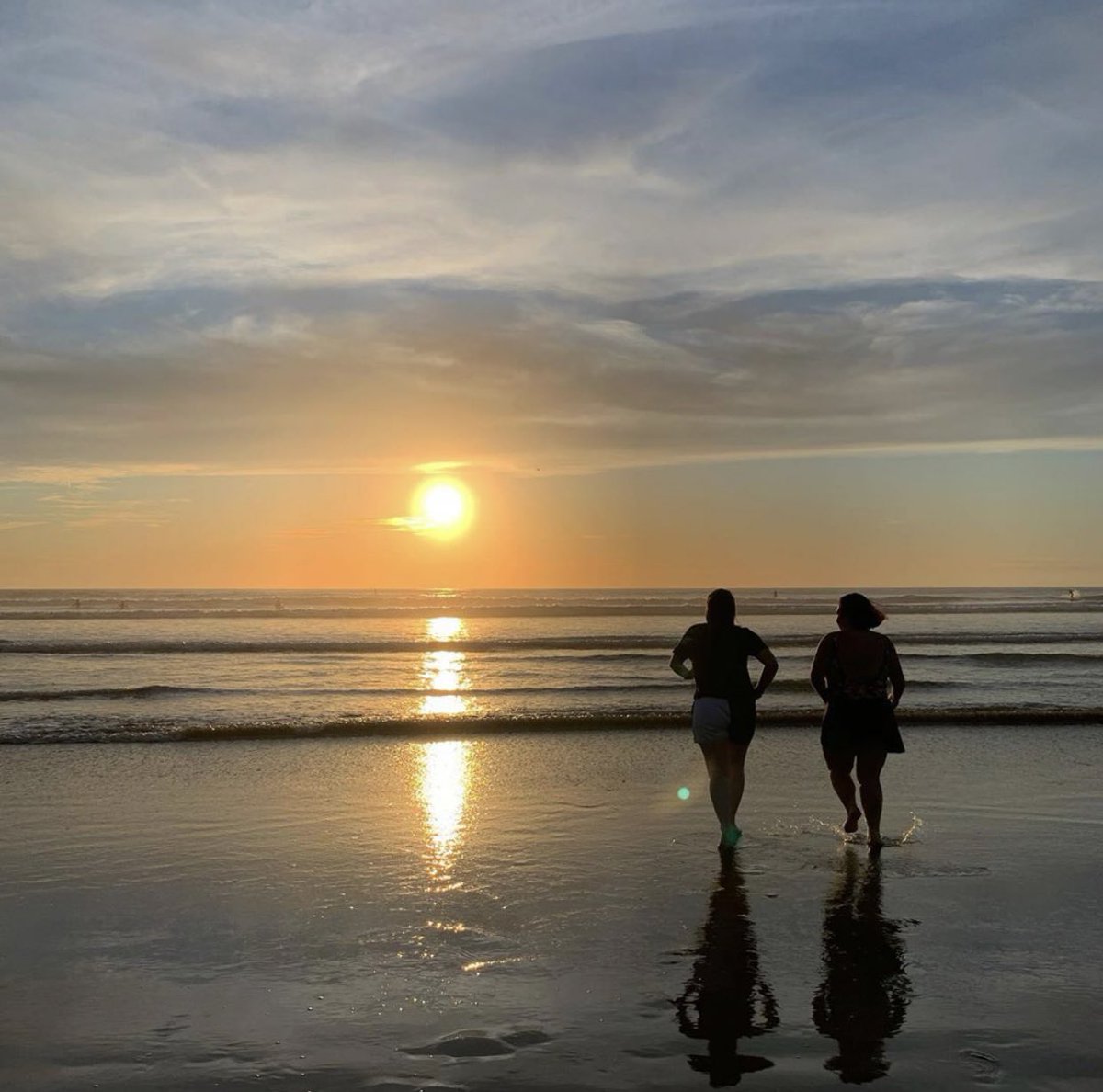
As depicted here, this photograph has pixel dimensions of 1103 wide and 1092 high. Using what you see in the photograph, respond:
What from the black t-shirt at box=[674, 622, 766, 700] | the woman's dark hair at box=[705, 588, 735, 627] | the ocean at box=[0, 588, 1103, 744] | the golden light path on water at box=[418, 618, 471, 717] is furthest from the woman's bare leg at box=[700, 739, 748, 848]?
the golden light path on water at box=[418, 618, 471, 717]

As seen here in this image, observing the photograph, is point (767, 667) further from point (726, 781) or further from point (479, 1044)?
point (479, 1044)

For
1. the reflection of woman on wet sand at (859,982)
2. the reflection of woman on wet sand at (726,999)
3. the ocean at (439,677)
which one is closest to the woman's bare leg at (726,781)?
the reflection of woman on wet sand at (859,982)

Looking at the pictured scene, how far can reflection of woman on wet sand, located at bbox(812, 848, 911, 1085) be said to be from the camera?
14.3ft

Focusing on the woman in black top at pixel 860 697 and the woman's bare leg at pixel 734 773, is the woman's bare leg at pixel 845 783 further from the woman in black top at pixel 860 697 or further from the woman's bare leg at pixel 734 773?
the woman's bare leg at pixel 734 773

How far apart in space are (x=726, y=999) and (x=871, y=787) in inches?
139

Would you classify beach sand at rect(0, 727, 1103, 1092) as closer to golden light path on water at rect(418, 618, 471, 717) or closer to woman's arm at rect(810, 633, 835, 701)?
woman's arm at rect(810, 633, 835, 701)

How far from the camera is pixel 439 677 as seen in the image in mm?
24766

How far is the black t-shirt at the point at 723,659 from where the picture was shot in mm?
8008

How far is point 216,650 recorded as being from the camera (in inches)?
1286

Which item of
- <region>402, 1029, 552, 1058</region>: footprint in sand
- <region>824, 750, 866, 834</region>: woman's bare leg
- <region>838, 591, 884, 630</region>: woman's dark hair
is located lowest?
<region>402, 1029, 552, 1058</region>: footprint in sand

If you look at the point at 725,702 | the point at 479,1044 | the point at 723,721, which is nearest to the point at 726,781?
the point at 723,721

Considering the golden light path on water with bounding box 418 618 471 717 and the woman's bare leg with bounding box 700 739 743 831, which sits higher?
the woman's bare leg with bounding box 700 739 743 831

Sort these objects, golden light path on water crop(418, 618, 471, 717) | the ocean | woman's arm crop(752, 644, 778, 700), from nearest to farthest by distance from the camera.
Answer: woman's arm crop(752, 644, 778, 700) → the ocean → golden light path on water crop(418, 618, 471, 717)

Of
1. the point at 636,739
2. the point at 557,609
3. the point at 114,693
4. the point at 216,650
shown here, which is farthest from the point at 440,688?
the point at 557,609
